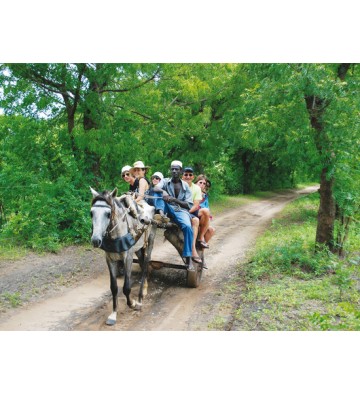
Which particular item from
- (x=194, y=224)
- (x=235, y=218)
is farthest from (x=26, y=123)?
(x=235, y=218)

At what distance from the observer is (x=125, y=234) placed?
559cm

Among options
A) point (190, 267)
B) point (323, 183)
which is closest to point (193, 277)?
point (190, 267)

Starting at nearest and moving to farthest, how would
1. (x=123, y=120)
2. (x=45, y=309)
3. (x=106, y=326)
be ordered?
(x=106, y=326), (x=45, y=309), (x=123, y=120)

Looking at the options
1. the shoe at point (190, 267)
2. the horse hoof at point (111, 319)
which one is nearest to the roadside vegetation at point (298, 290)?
the shoe at point (190, 267)

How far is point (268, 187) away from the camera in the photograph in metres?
30.6

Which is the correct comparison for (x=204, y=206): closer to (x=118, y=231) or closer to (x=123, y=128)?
(x=118, y=231)

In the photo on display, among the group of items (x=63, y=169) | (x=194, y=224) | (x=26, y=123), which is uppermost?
(x=26, y=123)

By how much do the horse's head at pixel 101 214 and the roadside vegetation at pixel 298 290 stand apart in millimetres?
2188

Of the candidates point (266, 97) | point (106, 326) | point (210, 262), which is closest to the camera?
point (106, 326)

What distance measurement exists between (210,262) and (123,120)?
4382 millimetres

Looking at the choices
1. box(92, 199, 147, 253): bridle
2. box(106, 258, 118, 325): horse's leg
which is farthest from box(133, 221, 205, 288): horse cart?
box(106, 258, 118, 325): horse's leg

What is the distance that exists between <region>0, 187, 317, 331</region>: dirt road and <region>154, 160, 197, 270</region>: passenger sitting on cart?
0.80 meters

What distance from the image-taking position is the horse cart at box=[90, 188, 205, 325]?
483cm

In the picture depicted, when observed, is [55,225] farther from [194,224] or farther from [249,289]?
[249,289]
